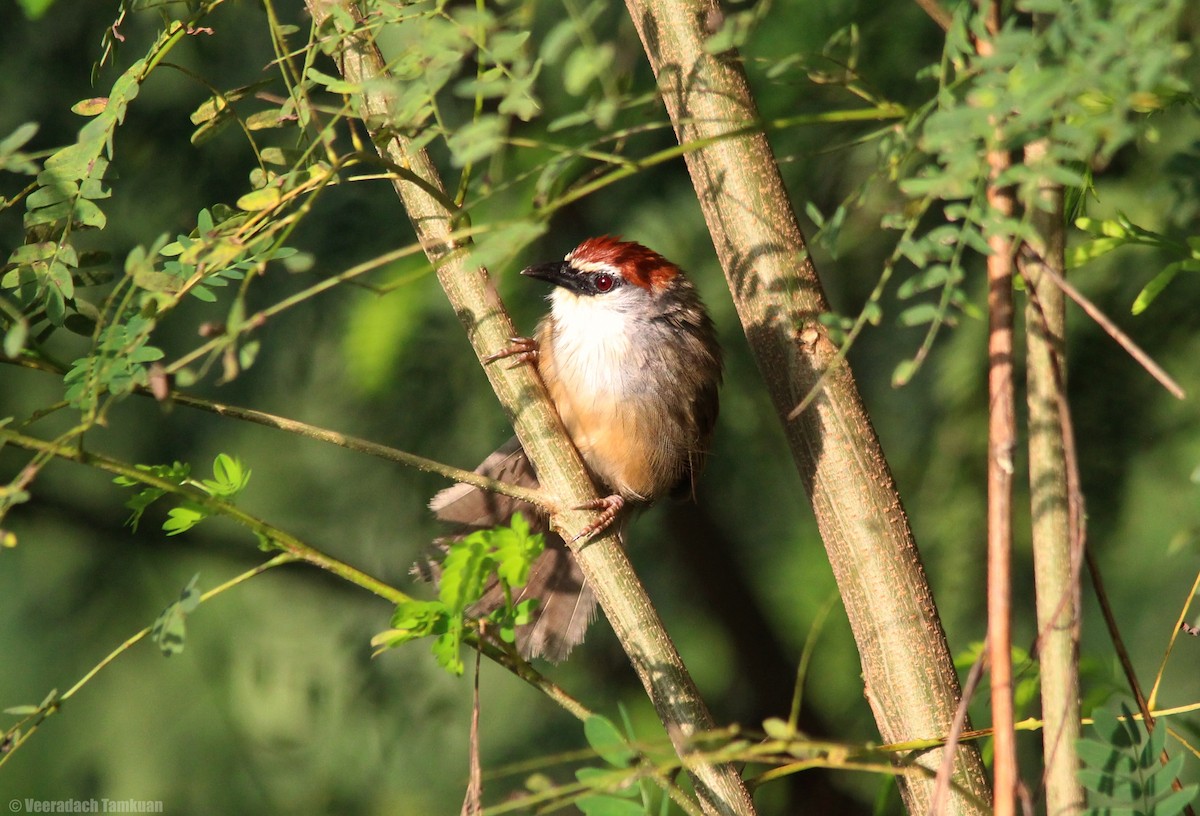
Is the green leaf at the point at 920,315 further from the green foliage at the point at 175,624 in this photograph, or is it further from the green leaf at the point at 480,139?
the green foliage at the point at 175,624

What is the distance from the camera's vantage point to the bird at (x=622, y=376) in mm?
4066

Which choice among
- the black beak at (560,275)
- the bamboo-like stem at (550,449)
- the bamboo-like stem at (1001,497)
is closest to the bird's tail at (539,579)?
the black beak at (560,275)

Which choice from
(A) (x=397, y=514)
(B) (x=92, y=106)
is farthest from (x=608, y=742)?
(A) (x=397, y=514)

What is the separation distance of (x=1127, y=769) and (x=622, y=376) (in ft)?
8.41

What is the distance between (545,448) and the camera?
8.24 ft

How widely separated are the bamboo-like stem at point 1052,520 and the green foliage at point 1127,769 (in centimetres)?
5

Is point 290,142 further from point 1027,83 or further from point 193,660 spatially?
point 1027,83

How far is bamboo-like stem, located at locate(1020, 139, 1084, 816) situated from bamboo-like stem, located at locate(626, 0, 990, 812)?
55 centimetres

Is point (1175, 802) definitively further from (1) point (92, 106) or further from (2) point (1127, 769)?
(1) point (92, 106)

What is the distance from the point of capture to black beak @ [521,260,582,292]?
4098mm

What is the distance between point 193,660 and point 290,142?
95.5 inches

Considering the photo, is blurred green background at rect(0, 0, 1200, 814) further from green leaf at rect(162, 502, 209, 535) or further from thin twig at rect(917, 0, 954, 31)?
thin twig at rect(917, 0, 954, 31)

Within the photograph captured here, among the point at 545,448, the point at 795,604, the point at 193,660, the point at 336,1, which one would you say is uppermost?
the point at 336,1

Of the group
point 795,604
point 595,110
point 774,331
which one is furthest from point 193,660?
point 595,110
